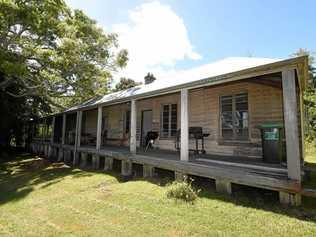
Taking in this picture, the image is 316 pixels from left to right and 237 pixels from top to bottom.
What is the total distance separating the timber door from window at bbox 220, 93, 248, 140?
178 inches

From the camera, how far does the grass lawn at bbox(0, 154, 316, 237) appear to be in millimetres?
3727

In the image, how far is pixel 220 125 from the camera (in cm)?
880

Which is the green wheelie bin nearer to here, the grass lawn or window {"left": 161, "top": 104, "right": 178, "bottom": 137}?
the grass lawn

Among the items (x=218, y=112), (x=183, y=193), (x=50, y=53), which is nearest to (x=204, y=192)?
(x=183, y=193)

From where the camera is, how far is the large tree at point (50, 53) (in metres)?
12.4

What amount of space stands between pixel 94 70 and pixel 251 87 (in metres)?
12.1

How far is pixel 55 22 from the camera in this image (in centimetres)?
1371

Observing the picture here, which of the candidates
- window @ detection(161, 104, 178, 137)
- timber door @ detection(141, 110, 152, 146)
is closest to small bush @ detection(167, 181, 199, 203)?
window @ detection(161, 104, 178, 137)

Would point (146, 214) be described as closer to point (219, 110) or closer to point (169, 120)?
point (219, 110)

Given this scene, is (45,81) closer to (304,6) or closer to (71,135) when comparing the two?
(71,135)

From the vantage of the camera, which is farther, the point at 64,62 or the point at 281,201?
the point at 64,62

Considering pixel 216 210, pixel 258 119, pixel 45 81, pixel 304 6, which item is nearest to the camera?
pixel 216 210

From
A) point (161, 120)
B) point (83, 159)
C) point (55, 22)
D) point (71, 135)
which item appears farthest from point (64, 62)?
point (161, 120)

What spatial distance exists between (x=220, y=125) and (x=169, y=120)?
2.81 m
